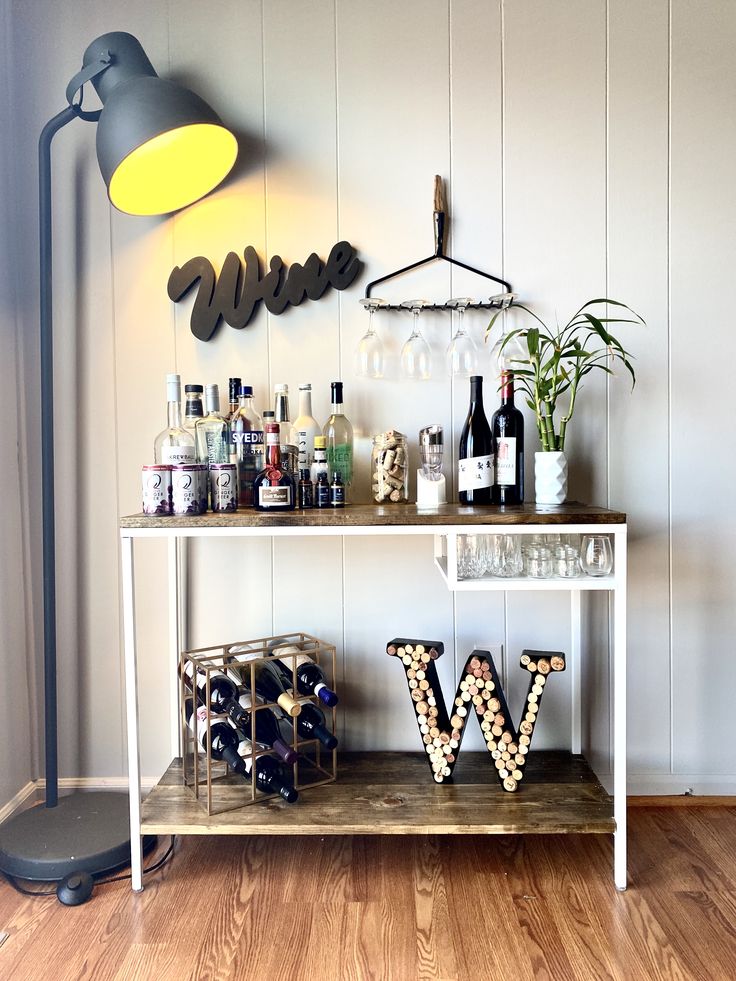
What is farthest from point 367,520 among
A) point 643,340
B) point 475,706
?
point 643,340

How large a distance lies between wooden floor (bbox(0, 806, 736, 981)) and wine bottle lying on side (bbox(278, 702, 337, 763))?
0.28m

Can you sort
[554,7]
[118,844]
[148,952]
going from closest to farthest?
[148,952] < [118,844] < [554,7]

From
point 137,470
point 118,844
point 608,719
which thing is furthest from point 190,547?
point 608,719

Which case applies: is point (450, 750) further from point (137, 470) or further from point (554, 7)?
point (554, 7)

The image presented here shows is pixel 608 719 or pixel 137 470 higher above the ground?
pixel 137 470

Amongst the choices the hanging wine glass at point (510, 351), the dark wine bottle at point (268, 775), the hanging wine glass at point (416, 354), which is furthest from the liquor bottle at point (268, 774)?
the hanging wine glass at point (510, 351)

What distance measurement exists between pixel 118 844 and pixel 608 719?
1.26m

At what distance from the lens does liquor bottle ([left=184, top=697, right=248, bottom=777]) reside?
1641 mm

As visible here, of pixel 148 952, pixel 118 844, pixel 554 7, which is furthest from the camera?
pixel 554 7

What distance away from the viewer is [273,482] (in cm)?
163

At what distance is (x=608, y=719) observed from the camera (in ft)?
6.39

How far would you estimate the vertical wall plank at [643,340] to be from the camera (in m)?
1.87

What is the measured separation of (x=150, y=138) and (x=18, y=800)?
168 cm

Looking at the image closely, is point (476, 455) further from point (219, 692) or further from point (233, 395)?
point (219, 692)
